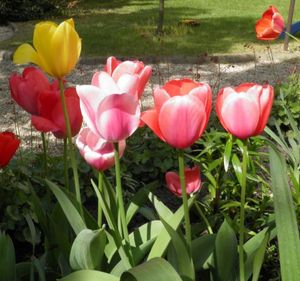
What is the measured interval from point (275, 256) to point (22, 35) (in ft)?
27.2

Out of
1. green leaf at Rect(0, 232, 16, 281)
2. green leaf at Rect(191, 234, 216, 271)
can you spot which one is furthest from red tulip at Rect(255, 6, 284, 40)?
green leaf at Rect(0, 232, 16, 281)

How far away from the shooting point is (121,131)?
152 centimetres

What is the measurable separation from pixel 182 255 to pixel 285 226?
282mm

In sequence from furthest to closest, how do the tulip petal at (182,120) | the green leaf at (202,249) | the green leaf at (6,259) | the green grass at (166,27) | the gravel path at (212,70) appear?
the green grass at (166,27) < the gravel path at (212,70) < the green leaf at (202,249) < the green leaf at (6,259) < the tulip petal at (182,120)

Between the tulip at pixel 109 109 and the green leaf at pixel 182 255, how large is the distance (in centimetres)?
27

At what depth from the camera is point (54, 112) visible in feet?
5.89

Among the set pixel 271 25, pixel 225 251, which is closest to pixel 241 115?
pixel 225 251

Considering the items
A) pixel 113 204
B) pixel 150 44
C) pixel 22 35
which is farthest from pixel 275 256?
pixel 22 35

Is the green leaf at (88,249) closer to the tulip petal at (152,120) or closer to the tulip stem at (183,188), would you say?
the tulip stem at (183,188)

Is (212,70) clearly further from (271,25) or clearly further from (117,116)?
(117,116)

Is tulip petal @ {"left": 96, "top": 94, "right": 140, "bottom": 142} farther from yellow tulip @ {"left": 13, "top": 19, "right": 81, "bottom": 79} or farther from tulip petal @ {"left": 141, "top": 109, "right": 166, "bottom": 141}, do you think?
yellow tulip @ {"left": 13, "top": 19, "right": 81, "bottom": 79}

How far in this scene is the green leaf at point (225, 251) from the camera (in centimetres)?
188

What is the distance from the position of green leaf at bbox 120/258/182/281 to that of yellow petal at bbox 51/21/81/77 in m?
0.55

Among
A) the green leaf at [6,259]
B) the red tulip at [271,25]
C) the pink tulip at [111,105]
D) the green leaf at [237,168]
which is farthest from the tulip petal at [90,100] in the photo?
the red tulip at [271,25]
